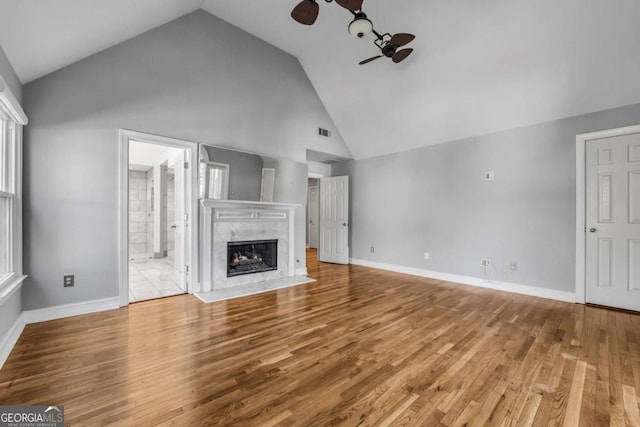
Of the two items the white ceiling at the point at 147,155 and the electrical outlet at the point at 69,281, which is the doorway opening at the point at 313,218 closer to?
the white ceiling at the point at 147,155

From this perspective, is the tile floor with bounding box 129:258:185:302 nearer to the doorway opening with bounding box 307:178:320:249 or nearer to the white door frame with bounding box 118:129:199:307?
the white door frame with bounding box 118:129:199:307

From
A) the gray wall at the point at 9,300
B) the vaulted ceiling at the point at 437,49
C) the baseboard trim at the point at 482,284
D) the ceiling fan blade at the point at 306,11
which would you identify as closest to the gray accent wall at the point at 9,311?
the gray wall at the point at 9,300

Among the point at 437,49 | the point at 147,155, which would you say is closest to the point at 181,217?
the point at 147,155

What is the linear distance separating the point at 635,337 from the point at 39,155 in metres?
6.34

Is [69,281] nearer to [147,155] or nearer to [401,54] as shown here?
[401,54]

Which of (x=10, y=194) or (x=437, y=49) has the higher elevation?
(x=437, y=49)

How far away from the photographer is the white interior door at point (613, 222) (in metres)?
3.33

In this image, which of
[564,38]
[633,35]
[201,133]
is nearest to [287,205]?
[201,133]

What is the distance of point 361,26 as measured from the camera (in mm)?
2586

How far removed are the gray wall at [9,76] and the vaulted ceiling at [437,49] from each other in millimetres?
71

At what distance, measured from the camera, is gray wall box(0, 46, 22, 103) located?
2174 mm

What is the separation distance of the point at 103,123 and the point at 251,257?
2.71 metres

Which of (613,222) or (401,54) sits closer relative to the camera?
(401,54)

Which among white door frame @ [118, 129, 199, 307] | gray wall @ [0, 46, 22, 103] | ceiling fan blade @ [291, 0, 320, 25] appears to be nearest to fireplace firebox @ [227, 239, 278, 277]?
white door frame @ [118, 129, 199, 307]
